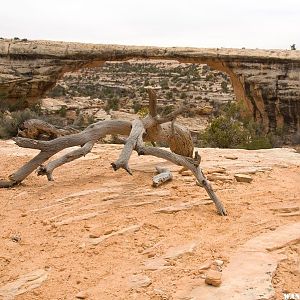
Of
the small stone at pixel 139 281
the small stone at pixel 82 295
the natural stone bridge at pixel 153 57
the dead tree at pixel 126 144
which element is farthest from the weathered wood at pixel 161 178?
the natural stone bridge at pixel 153 57

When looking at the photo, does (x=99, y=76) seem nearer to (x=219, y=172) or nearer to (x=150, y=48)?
(x=150, y=48)

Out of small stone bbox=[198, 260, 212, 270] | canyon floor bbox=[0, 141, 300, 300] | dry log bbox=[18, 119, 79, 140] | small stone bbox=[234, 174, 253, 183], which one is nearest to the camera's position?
canyon floor bbox=[0, 141, 300, 300]

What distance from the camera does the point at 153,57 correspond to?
18.3 meters

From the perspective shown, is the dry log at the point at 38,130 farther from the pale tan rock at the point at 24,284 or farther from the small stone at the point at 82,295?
the small stone at the point at 82,295

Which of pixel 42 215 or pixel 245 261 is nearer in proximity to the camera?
pixel 245 261

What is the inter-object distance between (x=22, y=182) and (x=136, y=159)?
1867 mm

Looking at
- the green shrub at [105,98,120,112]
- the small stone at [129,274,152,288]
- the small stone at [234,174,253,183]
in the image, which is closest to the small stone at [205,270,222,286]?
the small stone at [129,274,152,288]

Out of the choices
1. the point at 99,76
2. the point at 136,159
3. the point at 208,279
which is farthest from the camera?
the point at 99,76

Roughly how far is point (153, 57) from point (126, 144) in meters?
13.7

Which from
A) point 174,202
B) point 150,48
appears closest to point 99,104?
point 150,48

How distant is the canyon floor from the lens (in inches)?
125

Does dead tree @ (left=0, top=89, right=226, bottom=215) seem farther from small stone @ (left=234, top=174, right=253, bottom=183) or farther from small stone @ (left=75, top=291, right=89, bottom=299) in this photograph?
small stone @ (left=75, top=291, right=89, bottom=299)

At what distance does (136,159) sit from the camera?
Result: 696 cm

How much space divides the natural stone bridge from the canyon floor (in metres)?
12.8
